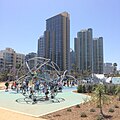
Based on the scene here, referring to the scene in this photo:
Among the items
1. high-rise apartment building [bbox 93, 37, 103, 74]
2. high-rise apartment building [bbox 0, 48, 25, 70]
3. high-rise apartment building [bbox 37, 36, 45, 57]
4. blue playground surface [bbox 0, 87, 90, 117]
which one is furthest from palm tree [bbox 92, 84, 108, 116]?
high-rise apartment building [bbox 0, 48, 25, 70]

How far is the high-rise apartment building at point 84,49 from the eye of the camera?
97981 mm

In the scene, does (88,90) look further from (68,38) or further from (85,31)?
(85,31)

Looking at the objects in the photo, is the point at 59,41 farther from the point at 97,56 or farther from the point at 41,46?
the point at 97,56

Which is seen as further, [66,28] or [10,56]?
[10,56]

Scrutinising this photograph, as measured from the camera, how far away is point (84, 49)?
3839 inches

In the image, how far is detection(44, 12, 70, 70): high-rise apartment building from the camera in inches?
3406

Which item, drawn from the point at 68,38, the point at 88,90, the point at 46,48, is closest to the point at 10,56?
the point at 46,48

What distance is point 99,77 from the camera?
4809 cm

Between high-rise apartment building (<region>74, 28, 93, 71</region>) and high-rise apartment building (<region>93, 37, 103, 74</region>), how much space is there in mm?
3463

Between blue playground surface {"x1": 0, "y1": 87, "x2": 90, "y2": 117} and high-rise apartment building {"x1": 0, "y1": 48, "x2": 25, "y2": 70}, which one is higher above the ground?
high-rise apartment building {"x1": 0, "y1": 48, "x2": 25, "y2": 70}

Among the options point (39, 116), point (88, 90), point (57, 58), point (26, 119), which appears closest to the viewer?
point (26, 119)

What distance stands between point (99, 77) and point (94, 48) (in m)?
57.7

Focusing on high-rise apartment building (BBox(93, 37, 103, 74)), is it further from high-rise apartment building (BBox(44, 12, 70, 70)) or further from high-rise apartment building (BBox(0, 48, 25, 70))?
high-rise apartment building (BBox(0, 48, 25, 70))

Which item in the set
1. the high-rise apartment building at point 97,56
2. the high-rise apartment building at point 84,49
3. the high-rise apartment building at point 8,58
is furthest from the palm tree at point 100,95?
the high-rise apartment building at point 8,58
